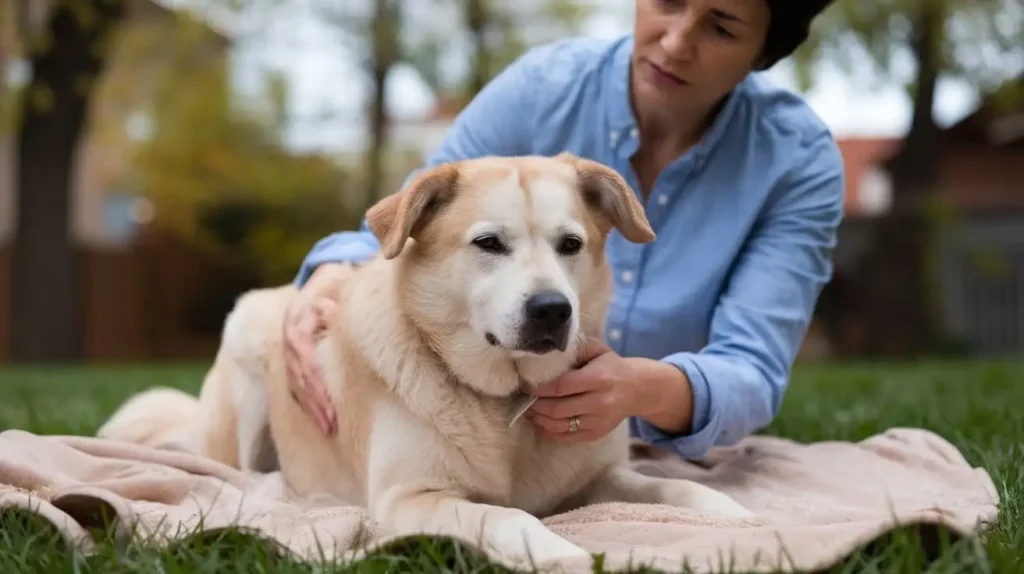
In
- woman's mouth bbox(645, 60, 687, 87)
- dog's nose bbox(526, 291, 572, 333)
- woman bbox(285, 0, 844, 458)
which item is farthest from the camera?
woman's mouth bbox(645, 60, 687, 87)

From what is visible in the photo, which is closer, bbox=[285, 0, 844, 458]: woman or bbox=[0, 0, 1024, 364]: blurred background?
bbox=[285, 0, 844, 458]: woman

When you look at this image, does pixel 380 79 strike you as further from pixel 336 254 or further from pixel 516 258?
pixel 516 258

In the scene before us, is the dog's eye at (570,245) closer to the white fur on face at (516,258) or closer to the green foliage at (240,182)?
the white fur on face at (516,258)

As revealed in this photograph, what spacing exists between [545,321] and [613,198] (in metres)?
0.46

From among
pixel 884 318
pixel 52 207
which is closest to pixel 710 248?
pixel 52 207

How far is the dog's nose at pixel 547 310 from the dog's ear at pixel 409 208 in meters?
0.32

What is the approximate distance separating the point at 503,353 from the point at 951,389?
3606 mm

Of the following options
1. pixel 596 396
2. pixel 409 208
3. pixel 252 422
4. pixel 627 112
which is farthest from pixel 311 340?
pixel 627 112

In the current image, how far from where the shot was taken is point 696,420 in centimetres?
248

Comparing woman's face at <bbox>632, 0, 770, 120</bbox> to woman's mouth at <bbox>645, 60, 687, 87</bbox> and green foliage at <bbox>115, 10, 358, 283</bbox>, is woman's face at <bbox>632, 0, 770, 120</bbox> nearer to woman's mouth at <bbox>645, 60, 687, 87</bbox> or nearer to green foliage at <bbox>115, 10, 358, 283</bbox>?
woman's mouth at <bbox>645, 60, 687, 87</bbox>

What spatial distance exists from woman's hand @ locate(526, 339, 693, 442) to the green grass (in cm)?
58

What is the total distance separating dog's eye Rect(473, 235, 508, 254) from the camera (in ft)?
7.30

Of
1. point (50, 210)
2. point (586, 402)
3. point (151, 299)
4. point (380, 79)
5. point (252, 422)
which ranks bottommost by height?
point (151, 299)

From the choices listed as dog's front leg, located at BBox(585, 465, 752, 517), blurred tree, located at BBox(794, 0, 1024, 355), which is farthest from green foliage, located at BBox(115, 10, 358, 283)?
dog's front leg, located at BBox(585, 465, 752, 517)
